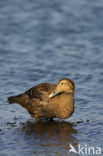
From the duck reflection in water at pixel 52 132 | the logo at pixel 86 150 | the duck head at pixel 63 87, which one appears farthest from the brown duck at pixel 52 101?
the logo at pixel 86 150

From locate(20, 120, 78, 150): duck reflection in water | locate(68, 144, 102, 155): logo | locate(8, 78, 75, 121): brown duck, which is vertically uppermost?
locate(8, 78, 75, 121): brown duck

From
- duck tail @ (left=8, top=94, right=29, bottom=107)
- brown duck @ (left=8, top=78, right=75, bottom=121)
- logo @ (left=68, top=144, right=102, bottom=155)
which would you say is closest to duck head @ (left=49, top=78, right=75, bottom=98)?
brown duck @ (left=8, top=78, right=75, bottom=121)

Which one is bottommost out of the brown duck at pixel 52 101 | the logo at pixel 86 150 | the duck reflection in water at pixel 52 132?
the logo at pixel 86 150

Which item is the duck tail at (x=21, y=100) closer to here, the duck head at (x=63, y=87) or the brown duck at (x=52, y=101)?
the brown duck at (x=52, y=101)

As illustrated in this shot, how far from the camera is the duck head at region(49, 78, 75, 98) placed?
888cm

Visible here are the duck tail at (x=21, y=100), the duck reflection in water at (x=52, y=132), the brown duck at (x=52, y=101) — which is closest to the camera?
the duck reflection in water at (x=52, y=132)

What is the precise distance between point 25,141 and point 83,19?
33.9 ft

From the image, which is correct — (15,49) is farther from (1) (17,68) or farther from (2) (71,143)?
(2) (71,143)

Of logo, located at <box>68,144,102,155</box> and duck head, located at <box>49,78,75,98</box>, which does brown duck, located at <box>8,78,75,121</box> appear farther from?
logo, located at <box>68,144,102,155</box>

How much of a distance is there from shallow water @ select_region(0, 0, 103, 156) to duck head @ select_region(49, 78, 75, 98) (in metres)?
0.63

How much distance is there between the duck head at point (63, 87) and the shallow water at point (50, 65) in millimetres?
633

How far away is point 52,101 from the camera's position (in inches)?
350

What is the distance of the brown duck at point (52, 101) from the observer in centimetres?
881

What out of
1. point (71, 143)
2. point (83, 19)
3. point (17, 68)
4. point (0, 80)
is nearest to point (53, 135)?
point (71, 143)
